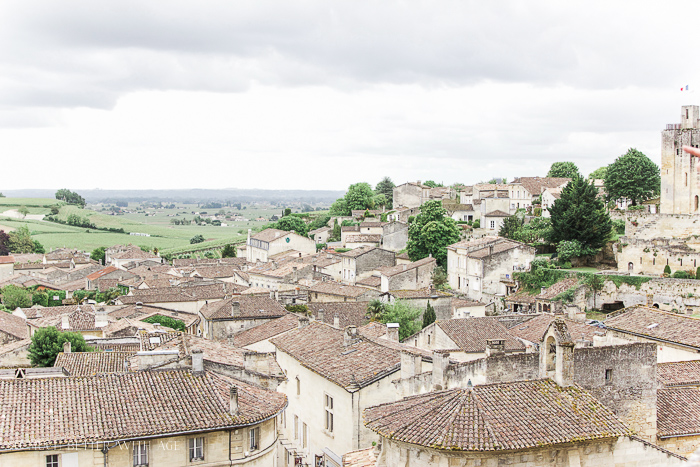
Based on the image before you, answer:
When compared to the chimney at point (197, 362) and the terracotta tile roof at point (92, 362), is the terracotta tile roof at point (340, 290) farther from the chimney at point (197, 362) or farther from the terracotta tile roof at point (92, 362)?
the chimney at point (197, 362)

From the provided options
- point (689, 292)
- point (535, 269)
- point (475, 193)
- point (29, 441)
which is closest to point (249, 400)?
point (29, 441)

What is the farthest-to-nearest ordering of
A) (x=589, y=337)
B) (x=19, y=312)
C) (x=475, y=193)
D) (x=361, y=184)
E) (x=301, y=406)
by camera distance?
(x=361, y=184), (x=475, y=193), (x=19, y=312), (x=589, y=337), (x=301, y=406)

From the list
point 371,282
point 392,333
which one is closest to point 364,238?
point 371,282

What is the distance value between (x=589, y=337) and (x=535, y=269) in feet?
94.4

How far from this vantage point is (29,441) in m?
17.6

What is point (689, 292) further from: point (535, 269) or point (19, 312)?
point (19, 312)

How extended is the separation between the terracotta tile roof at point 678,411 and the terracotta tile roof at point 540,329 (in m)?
8.73

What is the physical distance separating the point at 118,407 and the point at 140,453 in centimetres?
163

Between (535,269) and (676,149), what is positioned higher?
(676,149)

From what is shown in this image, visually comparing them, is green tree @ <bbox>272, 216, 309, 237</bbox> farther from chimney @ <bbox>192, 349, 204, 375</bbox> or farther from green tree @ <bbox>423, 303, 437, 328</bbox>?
chimney @ <bbox>192, 349, 204, 375</bbox>

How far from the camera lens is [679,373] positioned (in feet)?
82.9

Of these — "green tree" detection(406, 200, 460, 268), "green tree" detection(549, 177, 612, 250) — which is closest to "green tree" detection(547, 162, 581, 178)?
"green tree" detection(406, 200, 460, 268)

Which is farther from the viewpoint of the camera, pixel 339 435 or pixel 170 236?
pixel 170 236

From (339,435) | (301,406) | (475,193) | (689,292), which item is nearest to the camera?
(339,435)
